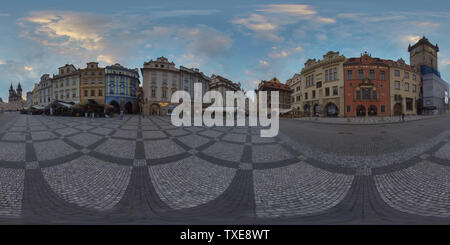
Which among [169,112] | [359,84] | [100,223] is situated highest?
[359,84]

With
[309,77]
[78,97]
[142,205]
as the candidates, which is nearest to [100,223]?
[142,205]

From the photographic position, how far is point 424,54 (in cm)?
3678

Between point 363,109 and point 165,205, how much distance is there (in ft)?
105

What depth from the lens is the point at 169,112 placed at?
2944 cm

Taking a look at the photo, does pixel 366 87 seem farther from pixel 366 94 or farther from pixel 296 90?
pixel 296 90

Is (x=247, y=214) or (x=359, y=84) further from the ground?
(x=359, y=84)

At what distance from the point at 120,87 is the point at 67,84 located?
390 inches

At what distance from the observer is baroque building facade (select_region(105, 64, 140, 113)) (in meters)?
27.9

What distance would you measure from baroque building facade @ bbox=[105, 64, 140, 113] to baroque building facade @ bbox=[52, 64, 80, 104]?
7.74 metres

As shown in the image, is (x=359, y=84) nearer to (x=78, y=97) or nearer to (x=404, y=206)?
(x=404, y=206)

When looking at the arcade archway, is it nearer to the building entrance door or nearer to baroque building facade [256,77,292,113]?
the building entrance door

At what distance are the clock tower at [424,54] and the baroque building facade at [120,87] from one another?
57.3 m

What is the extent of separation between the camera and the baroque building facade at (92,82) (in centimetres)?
2128

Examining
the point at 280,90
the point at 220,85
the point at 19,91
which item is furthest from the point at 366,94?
the point at 19,91
